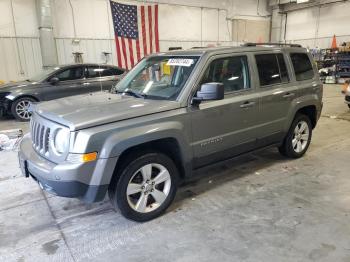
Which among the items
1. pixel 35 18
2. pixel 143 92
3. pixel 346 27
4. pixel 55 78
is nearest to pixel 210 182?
pixel 143 92

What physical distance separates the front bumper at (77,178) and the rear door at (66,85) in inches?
237

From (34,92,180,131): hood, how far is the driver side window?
544 cm

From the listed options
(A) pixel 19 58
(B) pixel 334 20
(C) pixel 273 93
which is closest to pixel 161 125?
(C) pixel 273 93

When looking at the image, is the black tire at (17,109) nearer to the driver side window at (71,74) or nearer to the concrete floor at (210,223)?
the driver side window at (71,74)

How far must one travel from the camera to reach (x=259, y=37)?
1928cm

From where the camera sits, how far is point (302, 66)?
4.54m

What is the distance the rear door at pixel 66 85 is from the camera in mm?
8273

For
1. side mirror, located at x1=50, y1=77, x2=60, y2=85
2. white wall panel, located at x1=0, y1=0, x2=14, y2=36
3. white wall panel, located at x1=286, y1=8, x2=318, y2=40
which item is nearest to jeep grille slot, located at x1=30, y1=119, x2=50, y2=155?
side mirror, located at x1=50, y1=77, x2=60, y2=85

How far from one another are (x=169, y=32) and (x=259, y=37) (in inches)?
279

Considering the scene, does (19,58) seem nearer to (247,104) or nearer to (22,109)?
(22,109)

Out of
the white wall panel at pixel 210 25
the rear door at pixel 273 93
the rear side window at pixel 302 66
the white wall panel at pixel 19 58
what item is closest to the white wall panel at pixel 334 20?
the white wall panel at pixel 210 25

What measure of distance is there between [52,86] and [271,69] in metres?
6.31

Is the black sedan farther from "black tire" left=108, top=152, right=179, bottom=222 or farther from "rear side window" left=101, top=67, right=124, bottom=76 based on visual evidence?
"black tire" left=108, top=152, right=179, bottom=222

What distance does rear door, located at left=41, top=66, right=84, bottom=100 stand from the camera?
8273 millimetres
